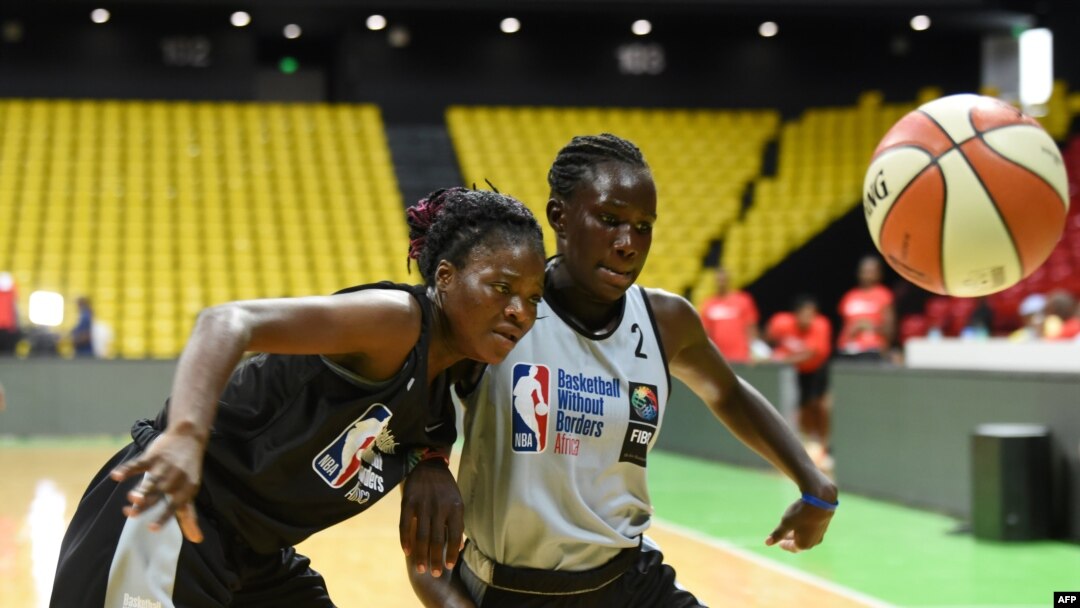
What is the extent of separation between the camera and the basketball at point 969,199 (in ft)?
11.2

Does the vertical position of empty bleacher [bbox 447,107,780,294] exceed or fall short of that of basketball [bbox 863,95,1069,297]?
it exceeds it

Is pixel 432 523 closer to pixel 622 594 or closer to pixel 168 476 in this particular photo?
Answer: pixel 622 594

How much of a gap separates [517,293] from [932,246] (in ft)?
4.36

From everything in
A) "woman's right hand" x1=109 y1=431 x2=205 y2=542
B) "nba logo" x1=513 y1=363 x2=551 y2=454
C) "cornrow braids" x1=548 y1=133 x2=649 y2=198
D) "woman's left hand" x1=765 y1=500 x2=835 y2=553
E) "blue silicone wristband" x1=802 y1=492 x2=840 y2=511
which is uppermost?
"cornrow braids" x1=548 y1=133 x2=649 y2=198

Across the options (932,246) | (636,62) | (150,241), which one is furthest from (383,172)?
(932,246)

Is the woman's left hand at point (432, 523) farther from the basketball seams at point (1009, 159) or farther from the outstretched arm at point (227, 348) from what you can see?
the basketball seams at point (1009, 159)

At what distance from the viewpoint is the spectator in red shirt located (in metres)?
12.4

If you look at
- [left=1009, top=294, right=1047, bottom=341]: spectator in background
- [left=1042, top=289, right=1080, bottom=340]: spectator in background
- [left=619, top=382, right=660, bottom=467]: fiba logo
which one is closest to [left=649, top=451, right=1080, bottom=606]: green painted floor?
[left=1042, top=289, right=1080, bottom=340]: spectator in background

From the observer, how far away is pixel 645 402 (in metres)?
3.00

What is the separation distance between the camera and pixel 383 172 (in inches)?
697

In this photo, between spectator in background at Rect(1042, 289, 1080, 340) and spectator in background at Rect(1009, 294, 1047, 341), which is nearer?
spectator in background at Rect(1042, 289, 1080, 340)

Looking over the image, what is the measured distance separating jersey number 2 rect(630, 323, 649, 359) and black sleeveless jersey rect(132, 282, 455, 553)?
1.99 ft

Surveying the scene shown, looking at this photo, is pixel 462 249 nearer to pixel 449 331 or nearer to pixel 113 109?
pixel 449 331

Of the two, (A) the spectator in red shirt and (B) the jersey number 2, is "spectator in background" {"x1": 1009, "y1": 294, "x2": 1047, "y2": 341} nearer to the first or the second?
(A) the spectator in red shirt
